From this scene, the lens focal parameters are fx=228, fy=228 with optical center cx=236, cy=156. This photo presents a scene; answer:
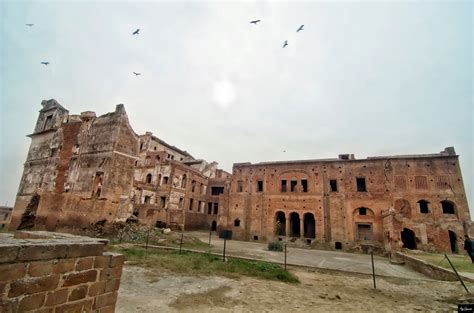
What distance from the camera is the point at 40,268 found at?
3.23 m

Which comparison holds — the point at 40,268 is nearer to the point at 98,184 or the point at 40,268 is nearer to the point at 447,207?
the point at 98,184

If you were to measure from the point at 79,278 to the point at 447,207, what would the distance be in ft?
94.8

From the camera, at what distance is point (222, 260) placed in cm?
1177

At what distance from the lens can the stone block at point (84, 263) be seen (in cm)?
370

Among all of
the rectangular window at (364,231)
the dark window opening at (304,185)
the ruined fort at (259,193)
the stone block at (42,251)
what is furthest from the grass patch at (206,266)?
the dark window opening at (304,185)

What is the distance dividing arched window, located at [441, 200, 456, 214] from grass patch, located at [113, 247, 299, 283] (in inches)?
811

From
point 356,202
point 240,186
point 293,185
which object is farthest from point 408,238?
point 240,186

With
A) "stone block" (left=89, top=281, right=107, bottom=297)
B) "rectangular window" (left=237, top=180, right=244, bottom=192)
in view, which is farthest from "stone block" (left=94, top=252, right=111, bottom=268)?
"rectangular window" (left=237, top=180, right=244, bottom=192)

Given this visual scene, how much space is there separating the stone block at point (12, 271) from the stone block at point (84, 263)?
724 mm

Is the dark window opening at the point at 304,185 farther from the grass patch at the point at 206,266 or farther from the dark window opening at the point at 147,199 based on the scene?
the dark window opening at the point at 147,199

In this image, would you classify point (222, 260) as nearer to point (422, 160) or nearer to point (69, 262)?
point (69, 262)

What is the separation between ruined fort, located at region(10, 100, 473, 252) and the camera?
61.4ft

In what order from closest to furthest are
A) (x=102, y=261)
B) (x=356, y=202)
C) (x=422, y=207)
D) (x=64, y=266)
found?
(x=64, y=266) < (x=102, y=261) < (x=422, y=207) < (x=356, y=202)

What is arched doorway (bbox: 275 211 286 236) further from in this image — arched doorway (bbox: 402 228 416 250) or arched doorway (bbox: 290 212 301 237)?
arched doorway (bbox: 402 228 416 250)
